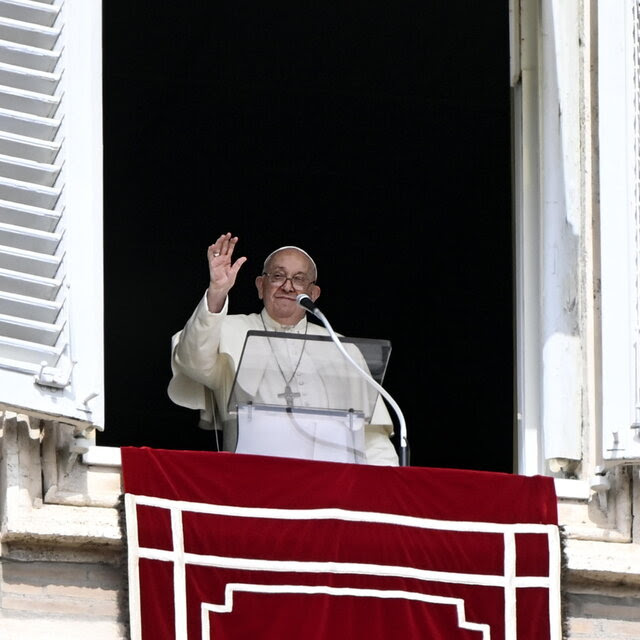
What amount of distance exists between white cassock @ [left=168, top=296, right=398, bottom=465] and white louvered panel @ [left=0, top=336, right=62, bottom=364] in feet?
2.60

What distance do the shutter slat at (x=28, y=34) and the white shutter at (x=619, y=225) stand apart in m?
1.64

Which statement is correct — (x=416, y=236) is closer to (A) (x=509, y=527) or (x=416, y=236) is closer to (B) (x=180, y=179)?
(B) (x=180, y=179)

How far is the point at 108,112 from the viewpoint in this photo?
1047cm

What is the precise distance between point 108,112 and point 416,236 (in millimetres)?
1375

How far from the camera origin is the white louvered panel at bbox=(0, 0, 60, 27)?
7.27 metres

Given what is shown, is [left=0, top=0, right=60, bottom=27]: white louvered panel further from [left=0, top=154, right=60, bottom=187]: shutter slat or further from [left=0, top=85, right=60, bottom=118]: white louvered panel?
[left=0, top=154, right=60, bottom=187]: shutter slat

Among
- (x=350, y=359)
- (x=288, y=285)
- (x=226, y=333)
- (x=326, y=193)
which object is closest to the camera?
(x=350, y=359)

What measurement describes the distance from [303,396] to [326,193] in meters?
3.23

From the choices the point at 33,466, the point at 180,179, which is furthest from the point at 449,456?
the point at 33,466

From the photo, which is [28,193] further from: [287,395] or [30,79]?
[287,395]

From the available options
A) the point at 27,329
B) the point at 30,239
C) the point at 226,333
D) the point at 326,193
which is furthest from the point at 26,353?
the point at 326,193

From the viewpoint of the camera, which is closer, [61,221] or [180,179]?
[61,221]

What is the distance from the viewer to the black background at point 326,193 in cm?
1023

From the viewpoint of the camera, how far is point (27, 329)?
6.98 m
